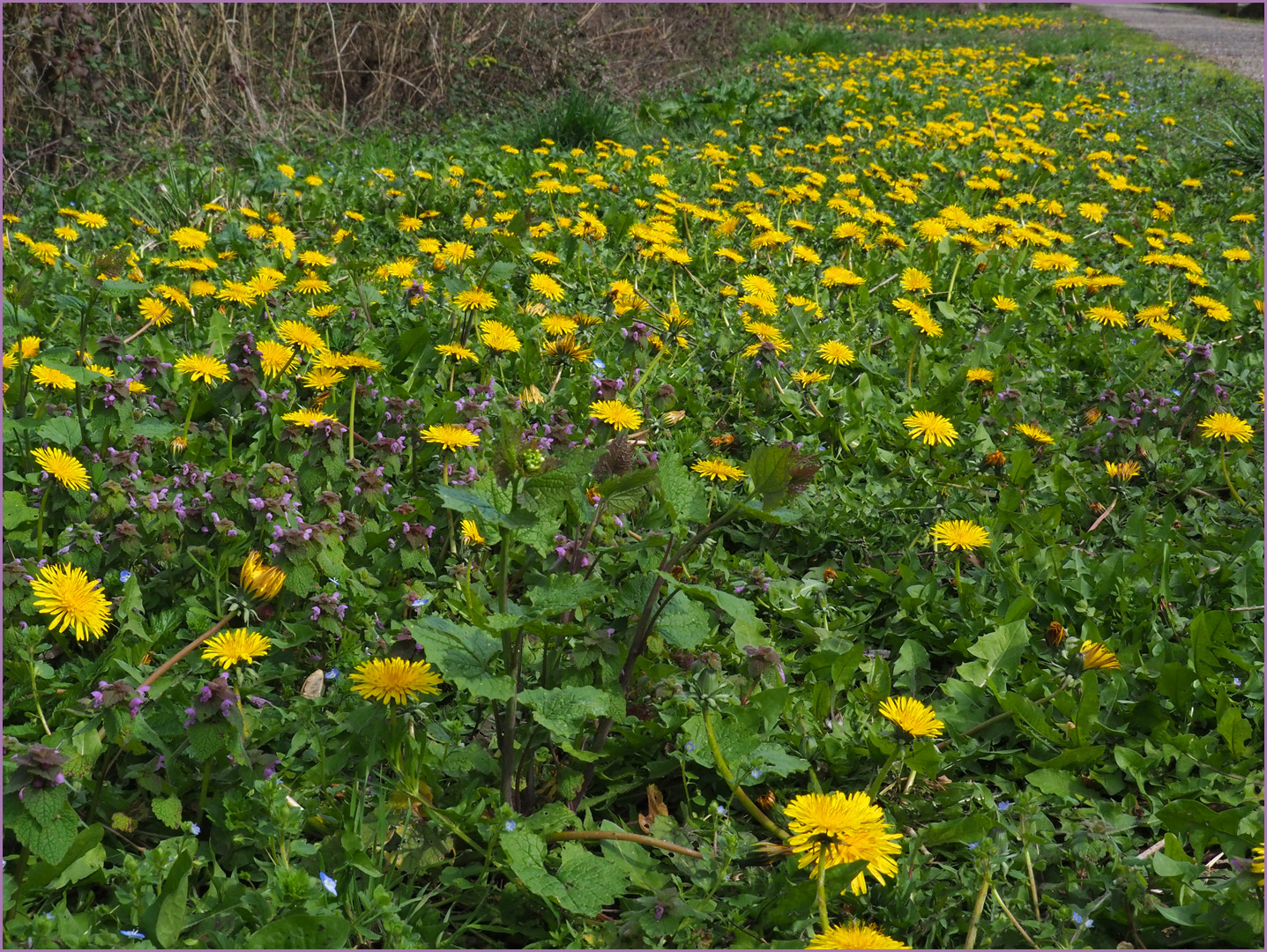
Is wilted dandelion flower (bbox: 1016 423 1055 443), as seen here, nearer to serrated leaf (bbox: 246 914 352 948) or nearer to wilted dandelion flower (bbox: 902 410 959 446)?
wilted dandelion flower (bbox: 902 410 959 446)

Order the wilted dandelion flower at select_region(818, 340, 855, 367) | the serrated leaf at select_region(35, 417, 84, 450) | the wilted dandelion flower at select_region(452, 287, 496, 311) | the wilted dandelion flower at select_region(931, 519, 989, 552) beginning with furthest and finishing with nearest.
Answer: the wilted dandelion flower at select_region(818, 340, 855, 367)
the wilted dandelion flower at select_region(452, 287, 496, 311)
the serrated leaf at select_region(35, 417, 84, 450)
the wilted dandelion flower at select_region(931, 519, 989, 552)

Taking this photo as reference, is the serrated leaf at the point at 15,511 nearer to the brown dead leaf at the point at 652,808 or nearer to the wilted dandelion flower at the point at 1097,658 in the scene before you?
the brown dead leaf at the point at 652,808

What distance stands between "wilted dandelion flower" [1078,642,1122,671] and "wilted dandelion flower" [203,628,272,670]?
150 cm

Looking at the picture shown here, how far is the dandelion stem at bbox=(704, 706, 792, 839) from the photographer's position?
142 cm

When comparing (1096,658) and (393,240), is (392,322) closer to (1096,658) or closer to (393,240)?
(393,240)

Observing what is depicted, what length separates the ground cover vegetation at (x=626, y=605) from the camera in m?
1.41

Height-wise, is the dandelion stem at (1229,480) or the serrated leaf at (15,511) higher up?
the serrated leaf at (15,511)

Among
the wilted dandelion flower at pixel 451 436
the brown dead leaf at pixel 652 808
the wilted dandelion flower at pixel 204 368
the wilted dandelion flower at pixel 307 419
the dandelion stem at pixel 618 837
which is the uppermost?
the wilted dandelion flower at pixel 204 368

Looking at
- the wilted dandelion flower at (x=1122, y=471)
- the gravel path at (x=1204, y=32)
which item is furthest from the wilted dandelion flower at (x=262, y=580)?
the gravel path at (x=1204, y=32)

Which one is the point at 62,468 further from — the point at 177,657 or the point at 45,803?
the point at 45,803

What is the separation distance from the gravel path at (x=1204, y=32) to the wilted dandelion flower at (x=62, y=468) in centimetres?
1278

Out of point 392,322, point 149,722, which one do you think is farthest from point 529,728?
point 392,322

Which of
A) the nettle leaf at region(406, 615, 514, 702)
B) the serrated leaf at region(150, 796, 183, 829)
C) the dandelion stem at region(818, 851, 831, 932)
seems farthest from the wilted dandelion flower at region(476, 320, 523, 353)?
the dandelion stem at region(818, 851, 831, 932)

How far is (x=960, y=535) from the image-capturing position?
7.00ft
